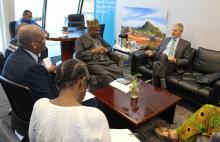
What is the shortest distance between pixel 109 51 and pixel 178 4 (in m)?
1.61

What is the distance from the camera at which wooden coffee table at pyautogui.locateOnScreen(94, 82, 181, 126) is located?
2225 mm

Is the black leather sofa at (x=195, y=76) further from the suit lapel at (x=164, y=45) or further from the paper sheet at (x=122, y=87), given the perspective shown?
the paper sheet at (x=122, y=87)

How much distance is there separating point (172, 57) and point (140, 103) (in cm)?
152

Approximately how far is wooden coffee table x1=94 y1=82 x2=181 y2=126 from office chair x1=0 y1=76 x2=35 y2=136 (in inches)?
36.2

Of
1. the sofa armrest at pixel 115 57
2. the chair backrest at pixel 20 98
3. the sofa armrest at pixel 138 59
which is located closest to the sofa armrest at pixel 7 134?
the chair backrest at pixel 20 98

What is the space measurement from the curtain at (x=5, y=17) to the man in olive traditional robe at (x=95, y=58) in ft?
8.22

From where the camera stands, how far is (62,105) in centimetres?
103

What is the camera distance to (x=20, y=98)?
1688 mm

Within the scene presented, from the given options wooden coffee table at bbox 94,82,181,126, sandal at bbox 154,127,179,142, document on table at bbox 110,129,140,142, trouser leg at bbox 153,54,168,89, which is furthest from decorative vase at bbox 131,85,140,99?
trouser leg at bbox 153,54,168,89

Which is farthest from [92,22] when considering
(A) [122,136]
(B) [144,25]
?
(A) [122,136]

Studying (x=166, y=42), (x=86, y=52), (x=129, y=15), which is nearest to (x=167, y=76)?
(x=166, y=42)

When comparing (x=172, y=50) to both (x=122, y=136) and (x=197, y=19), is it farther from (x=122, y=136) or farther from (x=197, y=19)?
(x=122, y=136)

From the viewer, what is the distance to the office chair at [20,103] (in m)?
1.61

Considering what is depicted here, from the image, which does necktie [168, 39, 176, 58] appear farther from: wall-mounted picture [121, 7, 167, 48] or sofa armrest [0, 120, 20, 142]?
sofa armrest [0, 120, 20, 142]
